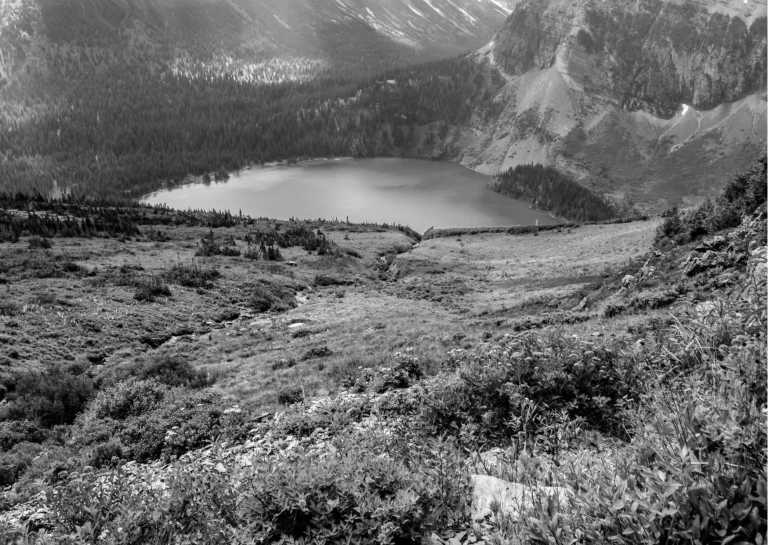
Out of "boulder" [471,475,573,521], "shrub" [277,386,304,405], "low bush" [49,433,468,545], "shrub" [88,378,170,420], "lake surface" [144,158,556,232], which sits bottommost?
"lake surface" [144,158,556,232]

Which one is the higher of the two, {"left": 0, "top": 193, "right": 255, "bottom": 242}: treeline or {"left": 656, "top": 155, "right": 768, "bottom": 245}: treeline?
{"left": 656, "top": 155, "right": 768, "bottom": 245}: treeline

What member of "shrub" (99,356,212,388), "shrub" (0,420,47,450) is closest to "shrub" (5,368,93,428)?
"shrub" (0,420,47,450)

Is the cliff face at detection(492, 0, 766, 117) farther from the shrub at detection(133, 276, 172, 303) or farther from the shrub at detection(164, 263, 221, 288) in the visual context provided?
the shrub at detection(133, 276, 172, 303)

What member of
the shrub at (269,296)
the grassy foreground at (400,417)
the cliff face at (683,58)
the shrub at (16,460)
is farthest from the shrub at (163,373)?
the cliff face at (683,58)

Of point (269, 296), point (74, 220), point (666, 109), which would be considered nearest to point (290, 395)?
point (269, 296)

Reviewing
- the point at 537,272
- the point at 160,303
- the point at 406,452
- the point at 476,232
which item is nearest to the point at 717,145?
the point at 476,232

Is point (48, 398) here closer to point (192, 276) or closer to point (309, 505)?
point (309, 505)
